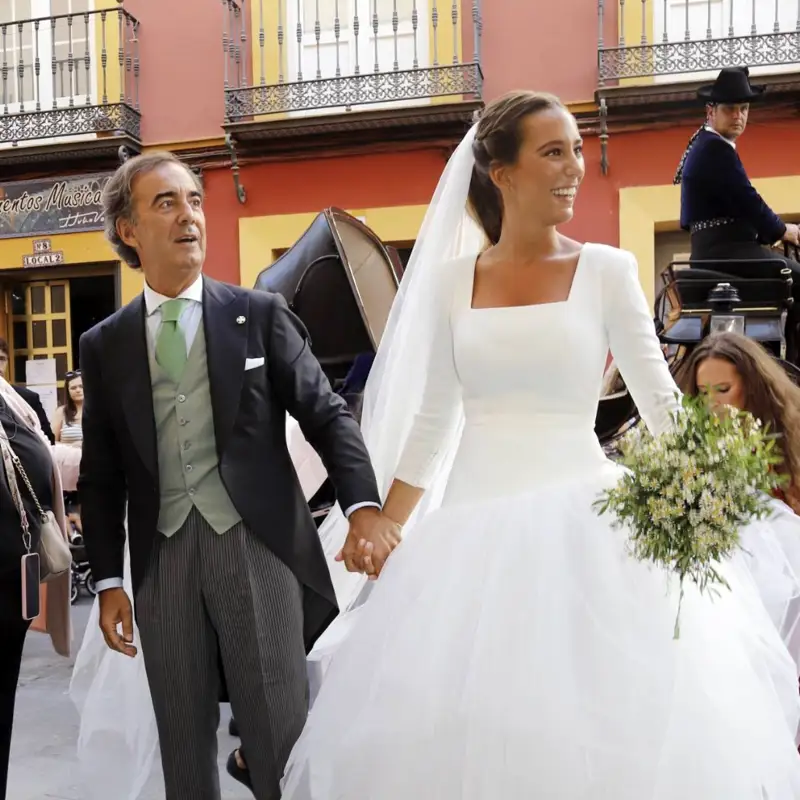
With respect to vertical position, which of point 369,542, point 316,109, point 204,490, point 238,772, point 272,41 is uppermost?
point 272,41

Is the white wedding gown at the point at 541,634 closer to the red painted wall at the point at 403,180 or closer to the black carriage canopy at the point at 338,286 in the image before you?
the black carriage canopy at the point at 338,286

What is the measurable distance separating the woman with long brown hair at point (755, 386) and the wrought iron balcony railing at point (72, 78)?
846 centimetres

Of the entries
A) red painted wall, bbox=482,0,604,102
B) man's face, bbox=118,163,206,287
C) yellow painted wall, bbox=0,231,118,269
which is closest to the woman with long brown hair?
man's face, bbox=118,163,206,287

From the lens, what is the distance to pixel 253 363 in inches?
87.8

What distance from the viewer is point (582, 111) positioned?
30.4ft

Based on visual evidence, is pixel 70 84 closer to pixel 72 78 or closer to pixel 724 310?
pixel 72 78

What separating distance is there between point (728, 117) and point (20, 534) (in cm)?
338

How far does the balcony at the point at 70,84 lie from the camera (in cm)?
1029

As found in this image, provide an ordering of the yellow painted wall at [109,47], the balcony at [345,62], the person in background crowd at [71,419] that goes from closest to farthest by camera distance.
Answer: the person in background crowd at [71,419], the balcony at [345,62], the yellow painted wall at [109,47]

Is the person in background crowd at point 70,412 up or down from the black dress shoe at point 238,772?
up

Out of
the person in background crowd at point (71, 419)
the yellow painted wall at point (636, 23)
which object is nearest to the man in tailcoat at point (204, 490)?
the person in background crowd at point (71, 419)

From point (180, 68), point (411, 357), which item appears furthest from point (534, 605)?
point (180, 68)

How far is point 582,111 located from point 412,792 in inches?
328

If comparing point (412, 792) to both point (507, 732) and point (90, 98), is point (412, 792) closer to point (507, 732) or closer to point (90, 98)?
point (507, 732)
